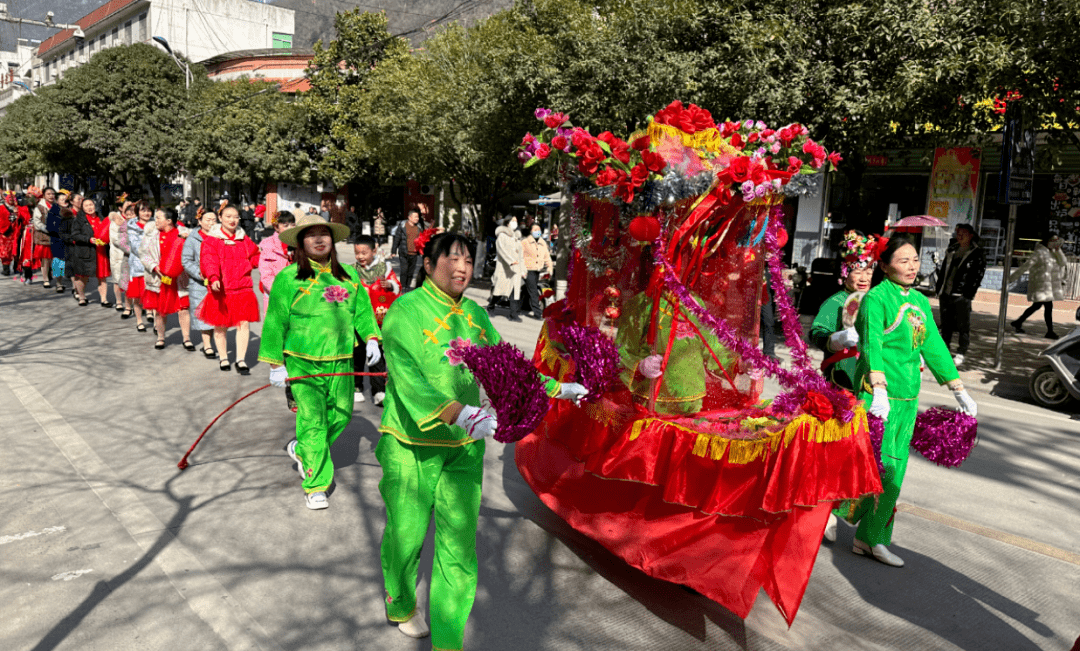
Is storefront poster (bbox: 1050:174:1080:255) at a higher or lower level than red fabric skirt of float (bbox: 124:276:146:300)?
higher

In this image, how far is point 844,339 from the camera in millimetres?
4617

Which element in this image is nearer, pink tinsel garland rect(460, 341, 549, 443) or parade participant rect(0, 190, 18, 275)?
pink tinsel garland rect(460, 341, 549, 443)

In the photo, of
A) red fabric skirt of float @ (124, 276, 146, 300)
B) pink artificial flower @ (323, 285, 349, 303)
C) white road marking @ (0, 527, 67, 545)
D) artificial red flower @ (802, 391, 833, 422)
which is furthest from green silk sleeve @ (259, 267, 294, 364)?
red fabric skirt of float @ (124, 276, 146, 300)

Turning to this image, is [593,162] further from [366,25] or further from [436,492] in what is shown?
[366,25]

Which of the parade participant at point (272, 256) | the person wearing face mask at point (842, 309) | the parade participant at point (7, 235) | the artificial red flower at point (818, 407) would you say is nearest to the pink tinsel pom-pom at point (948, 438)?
the person wearing face mask at point (842, 309)

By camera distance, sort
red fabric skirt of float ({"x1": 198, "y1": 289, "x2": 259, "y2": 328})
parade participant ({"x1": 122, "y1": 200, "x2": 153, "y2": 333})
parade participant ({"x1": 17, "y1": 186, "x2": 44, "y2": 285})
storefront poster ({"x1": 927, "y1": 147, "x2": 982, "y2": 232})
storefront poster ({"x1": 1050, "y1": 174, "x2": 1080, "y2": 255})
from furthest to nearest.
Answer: storefront poster ({"x1": 927, "y1": 147, "x2": 982, "y2": 232}) → storefront poster ({"x1": 1050, "y1": 174, "x2": 1080, "y2": 255}) → parade participant ({"x1": 17, "y1": 186, "x2": 44, "y2": 285}) → parade participant ({"x1": 122, "y1": 200, "x2": 153, "y2": 333}) → red fabric skirt of float ({"x1": 198, "y1": 289, "x2": 259, "y2": 328})

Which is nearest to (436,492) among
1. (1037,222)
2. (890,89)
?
(890,89)

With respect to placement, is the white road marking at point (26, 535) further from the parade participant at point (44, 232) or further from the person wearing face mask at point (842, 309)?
the parade participant at point (44, 232)

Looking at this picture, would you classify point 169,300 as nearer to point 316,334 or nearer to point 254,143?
point 316,334

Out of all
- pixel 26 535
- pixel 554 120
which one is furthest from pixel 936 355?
pixel 26 535

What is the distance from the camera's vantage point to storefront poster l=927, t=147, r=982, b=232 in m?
18.7

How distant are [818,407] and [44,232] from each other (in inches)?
579

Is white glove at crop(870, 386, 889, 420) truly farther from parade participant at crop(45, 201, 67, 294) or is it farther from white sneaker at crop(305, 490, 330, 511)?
parade participant at crop(45, 201, 67, 294)

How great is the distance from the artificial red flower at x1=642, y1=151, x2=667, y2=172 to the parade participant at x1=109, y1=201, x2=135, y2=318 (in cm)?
939
